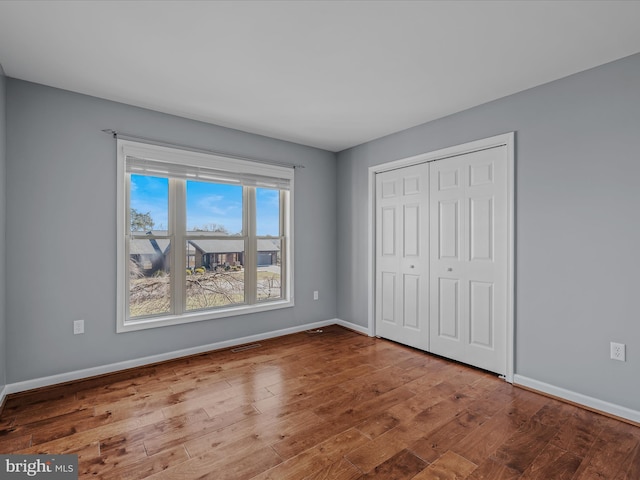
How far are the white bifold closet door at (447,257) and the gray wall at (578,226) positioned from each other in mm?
213

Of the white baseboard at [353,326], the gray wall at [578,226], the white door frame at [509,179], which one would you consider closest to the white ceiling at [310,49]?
the gray wall at [578,226]

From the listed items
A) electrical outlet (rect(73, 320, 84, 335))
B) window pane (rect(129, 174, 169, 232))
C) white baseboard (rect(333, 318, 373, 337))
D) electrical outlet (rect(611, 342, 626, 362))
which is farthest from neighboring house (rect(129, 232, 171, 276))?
electrical outlet (rect(611, 342, 626, 362))

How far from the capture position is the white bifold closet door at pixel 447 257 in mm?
3090

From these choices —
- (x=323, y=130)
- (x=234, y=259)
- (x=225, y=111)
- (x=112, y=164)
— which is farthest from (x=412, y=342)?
(x=112, y=164)

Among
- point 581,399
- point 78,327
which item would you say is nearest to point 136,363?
point 78,327

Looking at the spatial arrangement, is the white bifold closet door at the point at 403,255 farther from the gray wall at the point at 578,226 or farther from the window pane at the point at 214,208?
the window pane at the point at 214,208

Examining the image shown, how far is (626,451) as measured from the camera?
1973 millimetres

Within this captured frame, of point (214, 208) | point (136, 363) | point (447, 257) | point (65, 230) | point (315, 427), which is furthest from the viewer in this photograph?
point (214, 208)

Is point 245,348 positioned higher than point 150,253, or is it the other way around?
point 150,253

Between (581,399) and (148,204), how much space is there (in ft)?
13.9

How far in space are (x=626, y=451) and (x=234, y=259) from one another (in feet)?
12.2

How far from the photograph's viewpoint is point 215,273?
3889 mm

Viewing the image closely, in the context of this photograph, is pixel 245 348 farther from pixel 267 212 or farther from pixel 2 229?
pixel 2 229

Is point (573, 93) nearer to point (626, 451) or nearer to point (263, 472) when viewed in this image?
point (626, 451)
